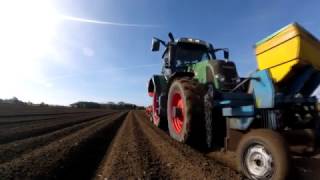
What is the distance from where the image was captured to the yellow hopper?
129 inches

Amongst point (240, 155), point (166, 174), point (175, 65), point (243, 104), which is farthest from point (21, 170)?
point (175, 65)

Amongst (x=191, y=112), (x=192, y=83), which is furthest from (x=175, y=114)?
(x=191, y=112)

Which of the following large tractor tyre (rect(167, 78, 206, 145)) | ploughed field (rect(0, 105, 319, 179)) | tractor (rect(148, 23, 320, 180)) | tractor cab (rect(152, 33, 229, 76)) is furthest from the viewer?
tractor cab (rect(152, 33, 229, 76))

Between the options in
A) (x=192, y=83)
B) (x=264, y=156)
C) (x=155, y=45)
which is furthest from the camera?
(x=155, y=45)

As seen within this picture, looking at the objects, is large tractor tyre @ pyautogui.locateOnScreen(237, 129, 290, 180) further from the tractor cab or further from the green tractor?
the tractor cab

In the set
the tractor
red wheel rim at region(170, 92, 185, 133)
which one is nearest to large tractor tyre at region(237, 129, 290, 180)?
the tractor

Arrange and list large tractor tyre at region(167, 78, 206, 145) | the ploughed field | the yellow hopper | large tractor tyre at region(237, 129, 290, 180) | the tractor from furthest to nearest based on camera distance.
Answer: large tractor tyre at region(167, 78, 206, 145) → the ploughed field → the yellow hopper → the tractor → large tractor tyre at region(237, 129, 290, 180)

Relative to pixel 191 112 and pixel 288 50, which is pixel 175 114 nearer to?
pixel 191 112

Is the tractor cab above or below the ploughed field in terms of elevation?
above

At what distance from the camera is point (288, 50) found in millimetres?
3400

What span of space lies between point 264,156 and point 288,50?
137cm

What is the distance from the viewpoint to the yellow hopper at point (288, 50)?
3.29 metres

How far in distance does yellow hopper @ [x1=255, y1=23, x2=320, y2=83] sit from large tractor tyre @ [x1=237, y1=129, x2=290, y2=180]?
0.90 metres

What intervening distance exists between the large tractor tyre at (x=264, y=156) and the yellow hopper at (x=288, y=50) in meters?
0.90
